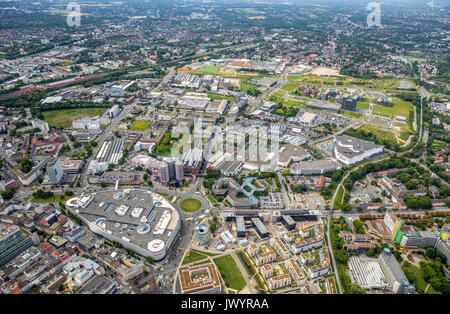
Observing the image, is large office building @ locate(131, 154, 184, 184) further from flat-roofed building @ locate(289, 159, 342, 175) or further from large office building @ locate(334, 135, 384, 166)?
large office building @ locate(334, 135, 384, 166)

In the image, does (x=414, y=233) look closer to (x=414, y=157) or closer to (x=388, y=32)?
(x=414, y=157)

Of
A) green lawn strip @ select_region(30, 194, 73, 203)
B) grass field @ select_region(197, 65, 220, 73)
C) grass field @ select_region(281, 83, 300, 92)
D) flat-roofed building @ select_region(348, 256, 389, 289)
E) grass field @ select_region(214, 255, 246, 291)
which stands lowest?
flat-roofed building @ select_region(348, 256, 389, 289)

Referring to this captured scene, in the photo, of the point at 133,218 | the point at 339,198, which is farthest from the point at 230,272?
the point at 339,198

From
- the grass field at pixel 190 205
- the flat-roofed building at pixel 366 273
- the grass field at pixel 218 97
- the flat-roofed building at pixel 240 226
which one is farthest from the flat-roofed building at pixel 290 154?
the grass field at pixel 218 97

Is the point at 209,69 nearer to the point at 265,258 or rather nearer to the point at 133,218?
the point at 133,218

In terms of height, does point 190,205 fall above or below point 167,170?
below

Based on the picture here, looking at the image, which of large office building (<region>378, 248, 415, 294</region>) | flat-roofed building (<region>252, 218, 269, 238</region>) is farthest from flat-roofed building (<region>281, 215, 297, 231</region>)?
large office building (<region>378, 248, 415, 294</region>)

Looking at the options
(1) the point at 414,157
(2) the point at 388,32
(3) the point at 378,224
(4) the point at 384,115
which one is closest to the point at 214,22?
(2) the point at 388,32
